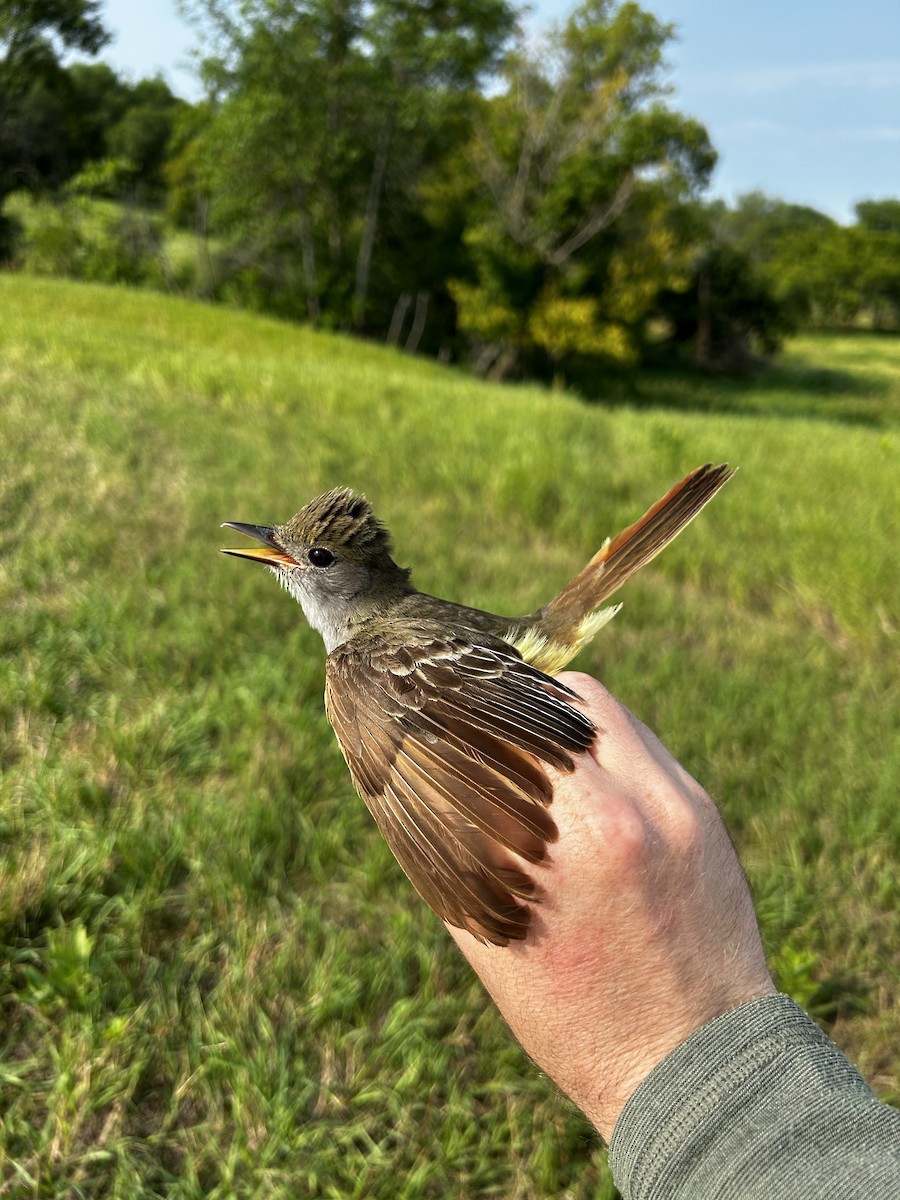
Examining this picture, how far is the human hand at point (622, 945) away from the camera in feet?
4.06

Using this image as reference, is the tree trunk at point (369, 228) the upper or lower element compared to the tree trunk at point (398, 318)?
upper

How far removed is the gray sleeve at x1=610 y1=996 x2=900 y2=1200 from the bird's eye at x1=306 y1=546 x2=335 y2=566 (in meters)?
1.52

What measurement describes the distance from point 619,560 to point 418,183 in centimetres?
3024

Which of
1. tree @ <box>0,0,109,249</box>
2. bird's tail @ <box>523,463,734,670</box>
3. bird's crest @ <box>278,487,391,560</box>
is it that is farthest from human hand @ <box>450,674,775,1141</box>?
tree @ <box>0,0,109,249</box>

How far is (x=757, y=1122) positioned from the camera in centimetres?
108

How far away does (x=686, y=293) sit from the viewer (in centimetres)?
4147

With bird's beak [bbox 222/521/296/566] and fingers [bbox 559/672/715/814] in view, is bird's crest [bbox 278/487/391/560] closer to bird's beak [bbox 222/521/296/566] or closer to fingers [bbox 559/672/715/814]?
bird's beak [bbox 222/521/296/566]

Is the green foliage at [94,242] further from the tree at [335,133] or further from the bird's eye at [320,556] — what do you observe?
the bird's eye at [320,556]

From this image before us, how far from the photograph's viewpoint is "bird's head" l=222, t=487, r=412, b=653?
85.9 inches

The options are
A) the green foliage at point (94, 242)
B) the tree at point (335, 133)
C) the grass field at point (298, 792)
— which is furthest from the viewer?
the green foliage at point (94, 242)

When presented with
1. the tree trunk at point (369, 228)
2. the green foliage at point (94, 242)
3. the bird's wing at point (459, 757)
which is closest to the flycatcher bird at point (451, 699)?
the bird's wing at point (459, 757)

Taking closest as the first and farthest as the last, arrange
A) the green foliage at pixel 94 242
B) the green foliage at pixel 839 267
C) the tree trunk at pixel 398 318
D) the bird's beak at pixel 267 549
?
1. the bird's beak at pixel 267 549
2. the tree trunk at pixel 398 318
3. the green foliage at pixel 94 242
4. the green foliage at pixel 839 267

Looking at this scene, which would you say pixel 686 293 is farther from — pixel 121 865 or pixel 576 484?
pixel 121 865

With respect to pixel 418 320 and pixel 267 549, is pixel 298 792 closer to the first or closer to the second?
pixel 267 549
